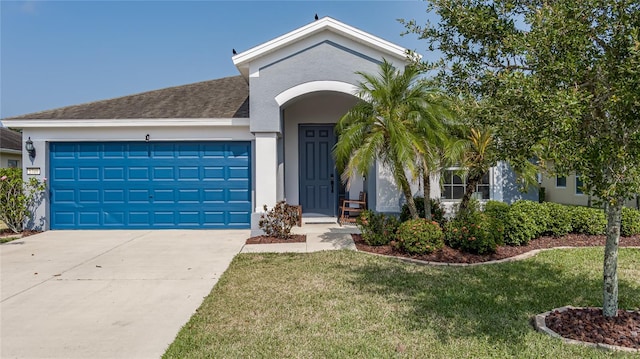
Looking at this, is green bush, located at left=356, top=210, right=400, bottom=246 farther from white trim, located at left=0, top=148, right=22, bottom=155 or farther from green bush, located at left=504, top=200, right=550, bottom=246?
white trim, located at left=0, top=148, right=22, bottom=155

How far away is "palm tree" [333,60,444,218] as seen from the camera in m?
7.42

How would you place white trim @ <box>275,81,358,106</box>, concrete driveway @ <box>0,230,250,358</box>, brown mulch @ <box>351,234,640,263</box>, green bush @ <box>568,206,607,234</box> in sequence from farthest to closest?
white trim @ <box>275,81,358,106</box> < green bush @ <box>568,206,607,234</box> < brown mulch @ <box>351,234,640,263</box> < concrete driveway @ <box>0,230,250,358</box>

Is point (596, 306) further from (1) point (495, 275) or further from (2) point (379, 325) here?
(2) point (379, 325)

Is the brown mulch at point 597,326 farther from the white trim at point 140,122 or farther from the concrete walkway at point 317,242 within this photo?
the white trim at point 140,122

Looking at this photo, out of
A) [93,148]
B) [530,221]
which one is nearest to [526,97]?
[530,221]

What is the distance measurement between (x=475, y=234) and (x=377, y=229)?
6.75ft

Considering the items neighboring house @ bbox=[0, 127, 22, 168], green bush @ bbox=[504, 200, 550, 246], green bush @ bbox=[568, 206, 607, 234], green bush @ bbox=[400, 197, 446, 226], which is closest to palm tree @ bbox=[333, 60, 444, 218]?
green bush @ bbox=[400, 197, 446, 226]

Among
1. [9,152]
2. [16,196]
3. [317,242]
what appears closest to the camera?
[317,242]

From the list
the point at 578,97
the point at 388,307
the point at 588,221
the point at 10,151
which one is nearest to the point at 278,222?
the point at 388,307

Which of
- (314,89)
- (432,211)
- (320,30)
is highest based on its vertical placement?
(320,30)

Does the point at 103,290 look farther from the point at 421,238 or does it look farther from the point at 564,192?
the point at 564,192

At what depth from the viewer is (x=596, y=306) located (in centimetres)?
468

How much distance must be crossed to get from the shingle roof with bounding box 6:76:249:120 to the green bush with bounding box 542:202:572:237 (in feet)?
27.3

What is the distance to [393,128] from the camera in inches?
291
